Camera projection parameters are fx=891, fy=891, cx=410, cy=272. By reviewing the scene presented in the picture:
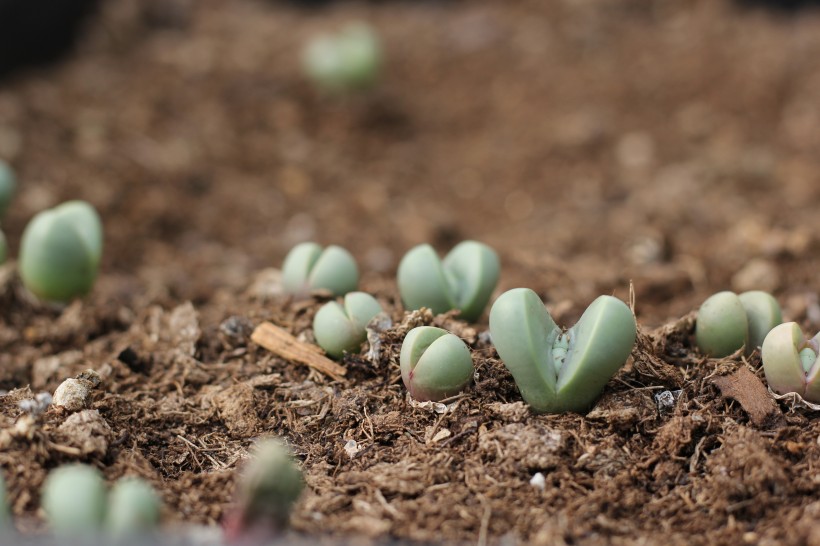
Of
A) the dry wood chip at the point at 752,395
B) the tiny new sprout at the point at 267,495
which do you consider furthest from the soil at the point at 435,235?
the tiny new sprout at the point at 267,495

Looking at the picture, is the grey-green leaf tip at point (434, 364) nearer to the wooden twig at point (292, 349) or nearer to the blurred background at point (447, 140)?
the wooden twig at point (292, 349)

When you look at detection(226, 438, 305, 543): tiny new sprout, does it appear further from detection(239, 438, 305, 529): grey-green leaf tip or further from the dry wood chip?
the dry wood chip

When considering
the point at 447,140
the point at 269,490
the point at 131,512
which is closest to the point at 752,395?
the point at 269,490

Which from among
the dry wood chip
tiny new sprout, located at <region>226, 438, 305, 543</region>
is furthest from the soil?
tiny new sprout, located at <region>226, 438, 305, 543</region>

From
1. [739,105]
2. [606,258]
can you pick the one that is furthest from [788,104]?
[606,258]

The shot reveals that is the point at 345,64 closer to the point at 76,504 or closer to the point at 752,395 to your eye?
the point at 752,395
